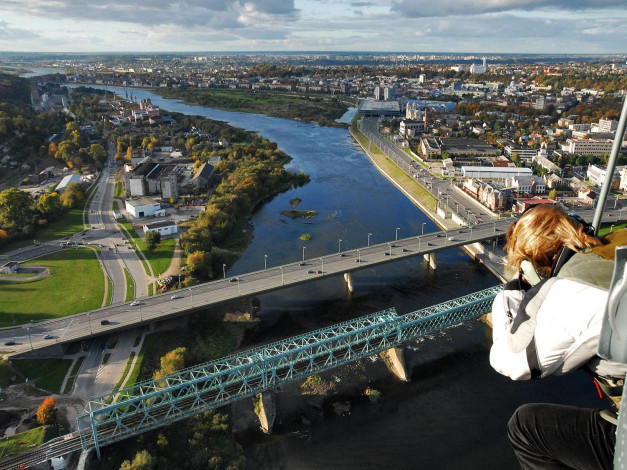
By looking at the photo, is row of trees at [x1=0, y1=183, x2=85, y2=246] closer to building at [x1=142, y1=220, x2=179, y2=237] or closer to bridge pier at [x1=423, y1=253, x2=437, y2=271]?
building at [x1=142, y1=220, x2=179, y2=237]

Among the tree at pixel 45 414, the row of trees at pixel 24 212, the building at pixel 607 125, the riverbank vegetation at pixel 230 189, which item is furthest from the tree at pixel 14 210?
the building at pixel 607 125

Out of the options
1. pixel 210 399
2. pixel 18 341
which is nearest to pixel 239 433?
pixel 210 399

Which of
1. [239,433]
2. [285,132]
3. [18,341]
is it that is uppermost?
[285,132]

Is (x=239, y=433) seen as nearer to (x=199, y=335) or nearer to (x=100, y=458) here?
(x=100, y=458)

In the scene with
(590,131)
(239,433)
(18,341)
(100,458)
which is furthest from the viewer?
(590,131)

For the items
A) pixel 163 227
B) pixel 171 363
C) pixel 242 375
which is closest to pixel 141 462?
pixel 242 375

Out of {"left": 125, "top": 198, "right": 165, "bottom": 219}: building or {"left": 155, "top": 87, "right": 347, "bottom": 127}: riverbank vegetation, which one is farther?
{"left": 155, "top": 87, "right": 347, "bottom": 127}: riverbank vegetation

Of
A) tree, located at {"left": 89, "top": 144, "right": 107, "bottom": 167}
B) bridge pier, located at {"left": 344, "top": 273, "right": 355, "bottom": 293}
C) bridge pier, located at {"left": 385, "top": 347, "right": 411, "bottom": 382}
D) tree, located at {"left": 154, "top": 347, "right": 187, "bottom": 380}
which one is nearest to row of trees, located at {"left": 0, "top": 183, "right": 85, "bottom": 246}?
tree, located at {"left": 89, "top": 144, "right": 107, "bottom": 167}
